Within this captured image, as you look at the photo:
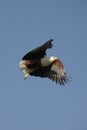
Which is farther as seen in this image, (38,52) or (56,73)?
(56,73)

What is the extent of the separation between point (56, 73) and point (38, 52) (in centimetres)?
113

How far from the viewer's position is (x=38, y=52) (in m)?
12.6

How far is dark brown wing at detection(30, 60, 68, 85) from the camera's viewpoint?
1327cm

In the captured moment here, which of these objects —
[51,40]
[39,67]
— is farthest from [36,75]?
[51,40]

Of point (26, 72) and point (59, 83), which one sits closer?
point (26, 72)

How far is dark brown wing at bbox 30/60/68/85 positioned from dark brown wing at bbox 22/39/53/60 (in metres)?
0.58

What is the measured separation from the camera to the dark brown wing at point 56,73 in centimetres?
1327

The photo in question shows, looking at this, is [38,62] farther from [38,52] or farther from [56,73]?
[56,73]

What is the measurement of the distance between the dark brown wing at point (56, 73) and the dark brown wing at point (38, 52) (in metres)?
0.58

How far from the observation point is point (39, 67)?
12.8 metres

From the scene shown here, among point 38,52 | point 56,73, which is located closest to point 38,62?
point 38,52

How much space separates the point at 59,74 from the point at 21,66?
1.26 metres

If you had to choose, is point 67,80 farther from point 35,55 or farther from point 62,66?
point 35,55

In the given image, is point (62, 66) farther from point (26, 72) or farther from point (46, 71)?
point (26, 72)
